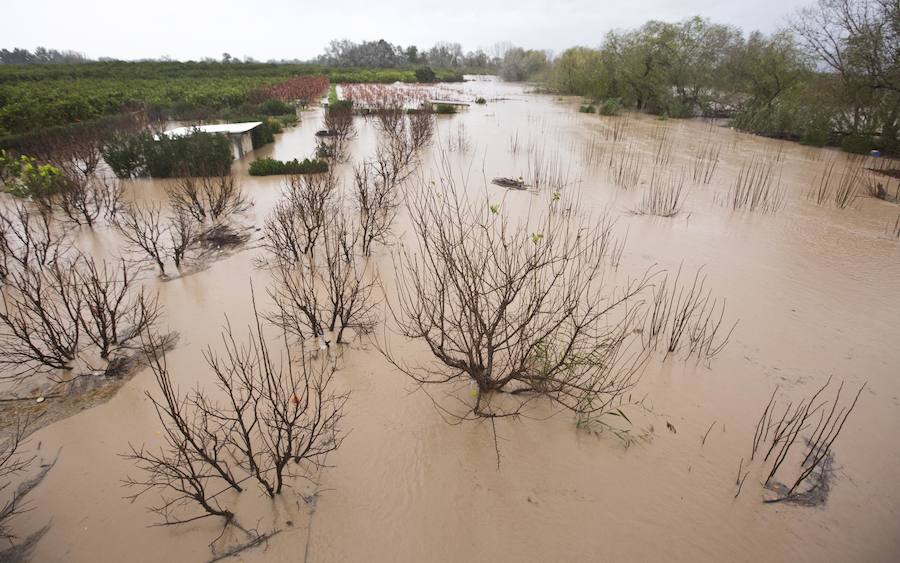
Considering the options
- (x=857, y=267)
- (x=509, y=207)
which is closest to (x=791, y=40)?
(x=857, y=267)

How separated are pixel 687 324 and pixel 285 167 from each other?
1031 cm

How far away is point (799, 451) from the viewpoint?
3.29 meters

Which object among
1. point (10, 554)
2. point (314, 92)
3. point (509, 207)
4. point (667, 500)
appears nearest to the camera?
point (10, 554)

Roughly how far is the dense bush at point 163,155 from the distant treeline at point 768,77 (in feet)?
67.8

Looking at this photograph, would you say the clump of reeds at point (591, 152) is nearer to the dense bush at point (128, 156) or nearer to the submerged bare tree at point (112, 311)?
the submerged bare tree at point (112, 311)

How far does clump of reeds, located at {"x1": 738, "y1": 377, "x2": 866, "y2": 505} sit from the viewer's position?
2.95m

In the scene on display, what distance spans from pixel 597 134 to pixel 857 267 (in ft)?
45.4

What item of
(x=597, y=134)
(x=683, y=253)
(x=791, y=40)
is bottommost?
(x=683, y=253)

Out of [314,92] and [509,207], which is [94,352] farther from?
[314,92]

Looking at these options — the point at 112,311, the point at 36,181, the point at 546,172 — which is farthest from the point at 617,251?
the point at 36,181

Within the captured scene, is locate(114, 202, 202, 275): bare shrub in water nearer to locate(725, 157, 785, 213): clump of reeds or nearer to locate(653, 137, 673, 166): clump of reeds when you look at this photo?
locate(725, 157, 785, 213): clump of reeds

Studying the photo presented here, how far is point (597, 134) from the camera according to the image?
18891 mm

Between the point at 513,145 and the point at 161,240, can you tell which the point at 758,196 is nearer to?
the point at 513,145

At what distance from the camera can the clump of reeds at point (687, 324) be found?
445cm
